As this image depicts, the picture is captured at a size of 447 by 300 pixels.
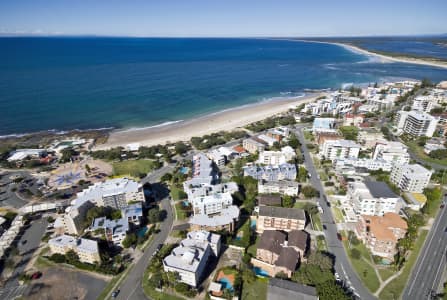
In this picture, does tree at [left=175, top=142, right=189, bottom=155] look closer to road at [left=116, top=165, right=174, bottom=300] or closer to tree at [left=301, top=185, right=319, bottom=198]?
road at [left=116, top=165, right=174, bottom=300]

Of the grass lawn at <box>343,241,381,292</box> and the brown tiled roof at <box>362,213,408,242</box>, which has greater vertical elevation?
the brown tiled roof at <box>362,213,408,242</box>

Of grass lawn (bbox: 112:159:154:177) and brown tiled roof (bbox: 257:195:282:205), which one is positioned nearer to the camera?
brown tiled roof (bbox: 257:195:282:205)

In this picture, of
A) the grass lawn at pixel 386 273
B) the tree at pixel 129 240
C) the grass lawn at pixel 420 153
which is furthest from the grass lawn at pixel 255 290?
the grass lawn at pixel 420 153

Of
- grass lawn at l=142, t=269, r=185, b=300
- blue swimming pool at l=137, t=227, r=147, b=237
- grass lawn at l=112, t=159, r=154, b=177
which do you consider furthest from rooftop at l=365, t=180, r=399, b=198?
grass lawn at l=112, t=159, r=154, b=177

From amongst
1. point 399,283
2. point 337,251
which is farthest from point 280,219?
point 399,283

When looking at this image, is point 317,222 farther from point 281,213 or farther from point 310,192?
point 310,192
